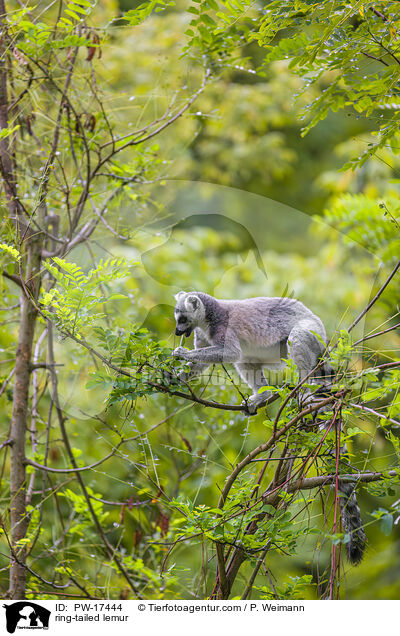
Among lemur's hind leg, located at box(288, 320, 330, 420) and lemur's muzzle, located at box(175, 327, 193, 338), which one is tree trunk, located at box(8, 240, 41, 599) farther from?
lemur's hind leg, located at box(288, 320, 330, 420)

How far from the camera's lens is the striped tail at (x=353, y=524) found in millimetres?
1180

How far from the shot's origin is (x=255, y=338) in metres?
1.42

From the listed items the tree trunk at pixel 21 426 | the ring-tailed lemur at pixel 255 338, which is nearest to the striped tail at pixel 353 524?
the ring-tailed lemur at pixel 255 338

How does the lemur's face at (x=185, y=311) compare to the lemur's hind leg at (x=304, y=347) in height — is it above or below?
above

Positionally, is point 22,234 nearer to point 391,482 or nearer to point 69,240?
point 69,240

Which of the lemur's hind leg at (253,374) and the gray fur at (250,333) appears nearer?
the gray fur at (250,333)

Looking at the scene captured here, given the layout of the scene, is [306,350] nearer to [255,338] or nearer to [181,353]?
[255,338]

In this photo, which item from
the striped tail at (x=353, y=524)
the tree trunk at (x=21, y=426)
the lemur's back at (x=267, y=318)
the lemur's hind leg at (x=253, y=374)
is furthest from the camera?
the tree trunk at (x=21, y=426)

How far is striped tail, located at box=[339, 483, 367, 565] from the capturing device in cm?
118

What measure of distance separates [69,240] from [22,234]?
380mm
